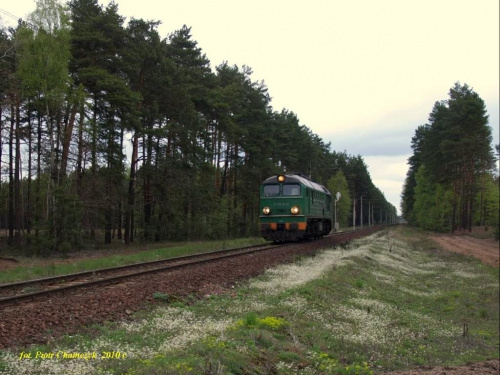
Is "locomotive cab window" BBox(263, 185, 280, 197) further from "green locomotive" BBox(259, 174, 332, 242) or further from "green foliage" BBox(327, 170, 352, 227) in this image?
"green foliage" BBox(327, 170, 352, 227)

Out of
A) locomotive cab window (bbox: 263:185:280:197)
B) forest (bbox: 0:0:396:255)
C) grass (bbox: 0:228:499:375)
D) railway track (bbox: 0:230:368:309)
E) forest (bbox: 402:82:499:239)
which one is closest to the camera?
grass (bbox: 0:228:499:375)

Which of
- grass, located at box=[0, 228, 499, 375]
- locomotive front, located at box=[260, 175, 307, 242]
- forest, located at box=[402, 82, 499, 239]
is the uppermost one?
forest, located at box=[402, 82, 499, 239]

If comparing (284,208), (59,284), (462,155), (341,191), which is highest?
(462,155)

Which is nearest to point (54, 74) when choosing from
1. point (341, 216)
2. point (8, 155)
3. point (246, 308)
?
point (8, 155)

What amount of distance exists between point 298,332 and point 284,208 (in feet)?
49.6

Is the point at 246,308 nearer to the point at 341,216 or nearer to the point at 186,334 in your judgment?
the point at 186,334

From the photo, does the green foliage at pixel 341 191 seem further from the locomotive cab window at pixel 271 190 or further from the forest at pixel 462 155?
the locomotive cab window at pixel 271 190

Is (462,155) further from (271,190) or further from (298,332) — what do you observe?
(298,332)

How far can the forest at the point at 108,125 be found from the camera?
819 inches

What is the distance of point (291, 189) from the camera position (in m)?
22.7

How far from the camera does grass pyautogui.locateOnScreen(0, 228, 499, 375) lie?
5270 millimetres

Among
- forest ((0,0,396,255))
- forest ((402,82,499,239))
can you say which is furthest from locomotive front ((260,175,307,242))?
forest ((402,82,499,239))

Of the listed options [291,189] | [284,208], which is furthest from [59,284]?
[291,189]

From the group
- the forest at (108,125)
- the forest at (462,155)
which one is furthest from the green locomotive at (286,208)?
the forest at (462,155)
